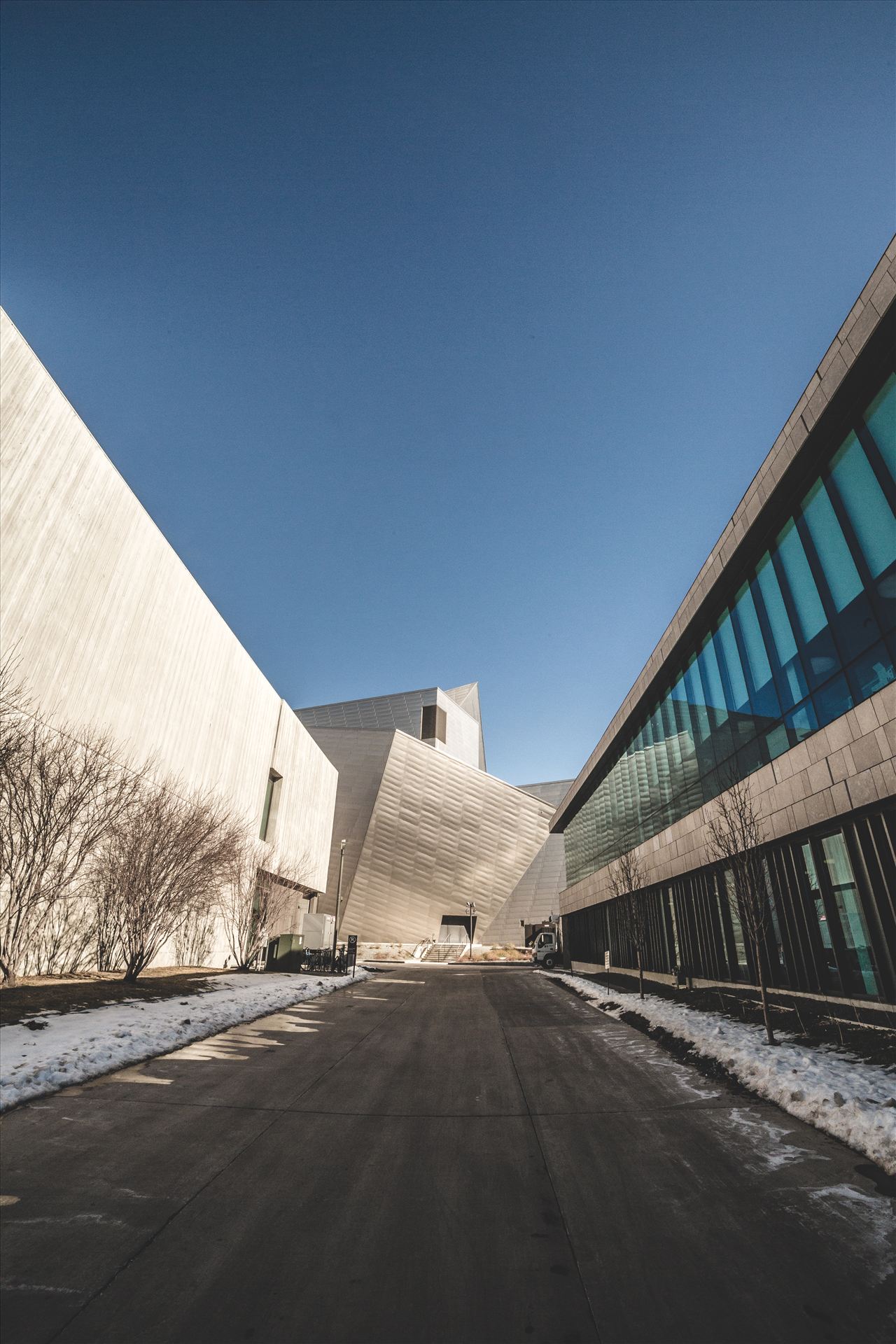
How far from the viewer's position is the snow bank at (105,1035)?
266 inches

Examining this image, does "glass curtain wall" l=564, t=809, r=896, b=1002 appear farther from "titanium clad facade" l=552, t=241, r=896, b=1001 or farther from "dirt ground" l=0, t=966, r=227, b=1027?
"dirt ground" l=0, t=966, r=227, b=1027

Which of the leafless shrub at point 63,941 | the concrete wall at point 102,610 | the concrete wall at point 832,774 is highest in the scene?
the concrete wall at point 102,610

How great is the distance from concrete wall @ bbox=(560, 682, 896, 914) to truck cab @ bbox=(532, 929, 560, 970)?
28.3 metres

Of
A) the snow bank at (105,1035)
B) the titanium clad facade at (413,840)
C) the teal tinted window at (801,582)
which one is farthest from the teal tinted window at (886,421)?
the titanium clad facade at (413,840)

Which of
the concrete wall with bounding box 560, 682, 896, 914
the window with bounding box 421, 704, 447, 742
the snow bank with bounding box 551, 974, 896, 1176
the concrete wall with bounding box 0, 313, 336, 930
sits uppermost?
the window with bounding box 421, 704, 447, 742

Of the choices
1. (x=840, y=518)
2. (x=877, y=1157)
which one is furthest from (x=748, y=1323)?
(x=840, y=518)

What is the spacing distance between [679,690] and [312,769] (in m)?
31.8

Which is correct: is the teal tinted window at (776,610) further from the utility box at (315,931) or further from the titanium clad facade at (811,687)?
the utility box at (315,931)

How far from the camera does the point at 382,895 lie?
2319 inches

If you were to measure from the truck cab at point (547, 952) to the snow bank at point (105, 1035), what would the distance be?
97.6ft

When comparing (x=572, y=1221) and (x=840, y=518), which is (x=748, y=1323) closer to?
(x=572, y=1221)

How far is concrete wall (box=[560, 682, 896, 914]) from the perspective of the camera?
9359 millimetres

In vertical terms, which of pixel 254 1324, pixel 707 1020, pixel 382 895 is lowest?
pixel 254 1324

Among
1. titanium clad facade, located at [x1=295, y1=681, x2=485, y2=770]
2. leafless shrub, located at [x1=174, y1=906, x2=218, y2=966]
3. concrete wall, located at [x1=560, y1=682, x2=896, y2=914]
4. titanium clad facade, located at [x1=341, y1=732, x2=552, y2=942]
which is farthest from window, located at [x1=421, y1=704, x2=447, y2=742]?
concrete wall, located at [x1=560, y1=682, x2=896, y2=914]
